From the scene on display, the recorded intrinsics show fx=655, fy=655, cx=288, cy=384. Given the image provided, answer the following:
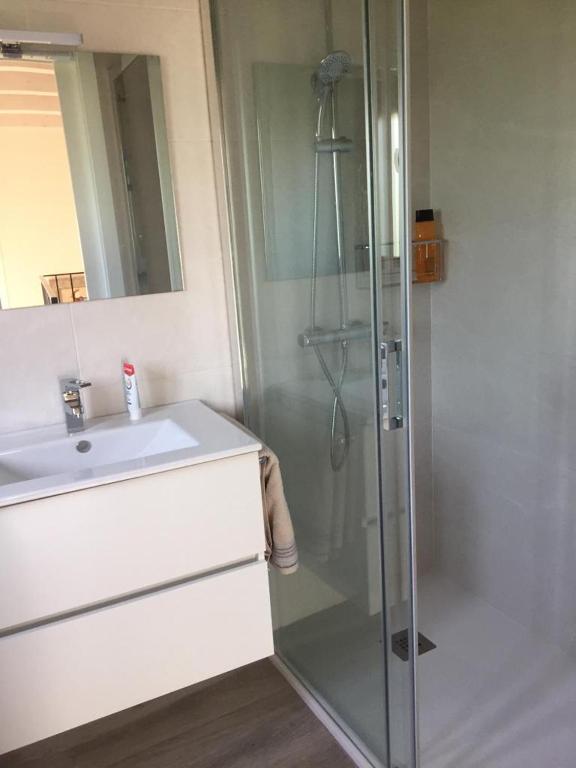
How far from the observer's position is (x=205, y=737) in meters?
1.83

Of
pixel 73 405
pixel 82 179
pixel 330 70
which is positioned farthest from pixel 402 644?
pixel 82 179

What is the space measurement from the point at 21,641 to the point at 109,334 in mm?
806

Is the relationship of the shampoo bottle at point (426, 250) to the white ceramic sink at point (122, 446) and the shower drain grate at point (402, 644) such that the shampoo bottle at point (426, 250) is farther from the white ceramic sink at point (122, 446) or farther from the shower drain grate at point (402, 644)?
the shower drain grate at point (402, 644)

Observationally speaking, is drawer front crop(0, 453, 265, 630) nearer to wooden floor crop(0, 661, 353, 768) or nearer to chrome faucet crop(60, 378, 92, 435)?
chrome faucet crop(60, 378, 92, 435)

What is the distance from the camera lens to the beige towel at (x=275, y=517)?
156cm

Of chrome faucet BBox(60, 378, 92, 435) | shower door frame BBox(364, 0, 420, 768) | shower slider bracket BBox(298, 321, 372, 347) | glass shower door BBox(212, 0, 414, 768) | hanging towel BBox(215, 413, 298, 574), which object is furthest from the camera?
chrome faucet BBox(60, 378, 92, 435)

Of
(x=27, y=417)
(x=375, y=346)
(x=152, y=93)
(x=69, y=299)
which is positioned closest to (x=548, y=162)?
(x=375, y=346)

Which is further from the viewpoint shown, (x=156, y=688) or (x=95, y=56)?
(x=95, y=56)

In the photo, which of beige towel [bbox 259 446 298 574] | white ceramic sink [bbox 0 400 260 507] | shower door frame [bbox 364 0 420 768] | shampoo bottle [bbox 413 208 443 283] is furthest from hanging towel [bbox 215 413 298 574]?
shampoo bottle [bbox 413 208 443 283]

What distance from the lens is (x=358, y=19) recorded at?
122 centimetres

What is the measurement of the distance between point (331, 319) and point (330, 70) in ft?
1.75

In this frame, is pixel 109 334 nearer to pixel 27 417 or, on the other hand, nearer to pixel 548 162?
pixel 27 417

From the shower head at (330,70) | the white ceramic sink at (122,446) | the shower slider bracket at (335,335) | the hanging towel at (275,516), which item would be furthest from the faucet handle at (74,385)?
the shower head at (330,70)

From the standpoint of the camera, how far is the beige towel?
1.56 m
